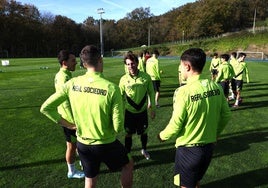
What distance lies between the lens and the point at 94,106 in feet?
11.1

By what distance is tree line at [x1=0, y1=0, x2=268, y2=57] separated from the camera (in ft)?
262

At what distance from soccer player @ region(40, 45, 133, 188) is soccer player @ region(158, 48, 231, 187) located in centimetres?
65

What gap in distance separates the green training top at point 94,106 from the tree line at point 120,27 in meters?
66.3

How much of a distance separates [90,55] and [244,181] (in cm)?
390

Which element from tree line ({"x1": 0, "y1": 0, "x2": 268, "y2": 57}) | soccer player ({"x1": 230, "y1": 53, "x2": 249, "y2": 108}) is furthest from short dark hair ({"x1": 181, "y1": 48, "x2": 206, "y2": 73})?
tree line ({"x1": 0, "y1": 0, "x2": 268, "y2": 57})

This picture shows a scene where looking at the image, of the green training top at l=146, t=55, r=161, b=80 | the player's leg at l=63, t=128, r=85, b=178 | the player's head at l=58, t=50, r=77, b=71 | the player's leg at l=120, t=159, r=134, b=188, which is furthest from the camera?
the green training top at l=146, t=55, r=161, b=80

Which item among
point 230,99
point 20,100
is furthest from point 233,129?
point 20,100

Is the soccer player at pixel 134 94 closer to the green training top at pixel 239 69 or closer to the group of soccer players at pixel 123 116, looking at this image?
the group of soccer players at pixel 123 116

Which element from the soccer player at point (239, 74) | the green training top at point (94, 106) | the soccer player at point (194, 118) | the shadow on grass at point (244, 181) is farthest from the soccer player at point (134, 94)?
the soccer player at point (239, 74)

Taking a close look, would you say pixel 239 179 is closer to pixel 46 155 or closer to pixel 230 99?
pixel 46 155

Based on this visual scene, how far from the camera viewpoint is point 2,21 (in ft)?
253

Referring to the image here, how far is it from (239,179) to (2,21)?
83.9 meters

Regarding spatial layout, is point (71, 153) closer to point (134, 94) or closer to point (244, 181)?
point (134, 94)

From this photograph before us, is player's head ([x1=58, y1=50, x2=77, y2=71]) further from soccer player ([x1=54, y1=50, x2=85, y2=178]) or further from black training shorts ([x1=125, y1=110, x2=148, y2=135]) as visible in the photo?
black training shorts ([x1=125, y1=110, x2=148, y2=135])
